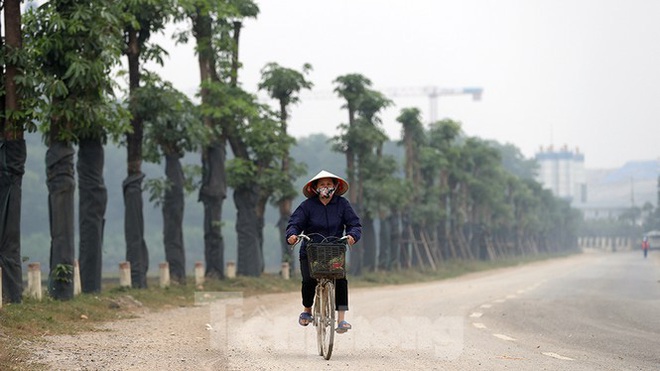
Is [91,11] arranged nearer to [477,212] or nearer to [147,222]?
[477,212]

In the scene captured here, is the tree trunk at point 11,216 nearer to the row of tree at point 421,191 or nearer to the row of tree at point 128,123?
the row of tree at point 128,123

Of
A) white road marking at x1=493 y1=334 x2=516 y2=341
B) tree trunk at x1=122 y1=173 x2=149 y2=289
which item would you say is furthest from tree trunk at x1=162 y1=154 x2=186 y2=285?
white road marking at x1=493 y1=334 x2=516 y2=341

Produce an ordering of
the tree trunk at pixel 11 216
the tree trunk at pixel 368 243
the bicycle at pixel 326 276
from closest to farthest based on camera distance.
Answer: the bicycle at pixel 326 276 → the tree trunk at pixel 11 216 → the tree trunk at pixel 368 243

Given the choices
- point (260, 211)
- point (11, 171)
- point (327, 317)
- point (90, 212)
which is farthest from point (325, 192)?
point (260, 211)

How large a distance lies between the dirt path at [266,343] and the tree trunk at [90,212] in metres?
2.14

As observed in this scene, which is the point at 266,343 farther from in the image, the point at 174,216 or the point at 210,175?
the point at 210,175

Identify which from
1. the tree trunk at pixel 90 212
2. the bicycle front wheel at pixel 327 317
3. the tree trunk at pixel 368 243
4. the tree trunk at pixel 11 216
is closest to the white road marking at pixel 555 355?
the bicycle front wheel at pixel 327 317

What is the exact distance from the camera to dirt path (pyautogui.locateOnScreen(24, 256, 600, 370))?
11539 mm

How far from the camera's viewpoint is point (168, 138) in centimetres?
2834

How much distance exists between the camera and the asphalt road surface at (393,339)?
1169 cm

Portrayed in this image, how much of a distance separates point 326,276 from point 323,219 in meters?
0.88

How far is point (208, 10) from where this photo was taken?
31141mm

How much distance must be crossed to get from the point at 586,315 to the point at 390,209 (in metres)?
32.8

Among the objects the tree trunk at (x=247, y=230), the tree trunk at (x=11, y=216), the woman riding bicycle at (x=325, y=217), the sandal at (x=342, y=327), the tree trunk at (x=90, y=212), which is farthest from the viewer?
the tree trunk at (x=247, y=230)
